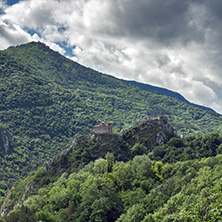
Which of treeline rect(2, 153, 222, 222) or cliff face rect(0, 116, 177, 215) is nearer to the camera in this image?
treeline rect(2, 153, 222, 222)

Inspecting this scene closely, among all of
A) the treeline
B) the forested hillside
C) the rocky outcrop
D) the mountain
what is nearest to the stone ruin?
the mountain

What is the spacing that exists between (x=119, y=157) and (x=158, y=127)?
31.5 metres

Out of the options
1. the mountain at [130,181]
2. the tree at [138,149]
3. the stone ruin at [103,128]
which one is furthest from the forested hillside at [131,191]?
the stone ruin at [103,128]

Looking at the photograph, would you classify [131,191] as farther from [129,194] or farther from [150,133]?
[150,133]

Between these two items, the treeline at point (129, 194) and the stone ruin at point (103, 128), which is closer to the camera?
the treeline at point (129, 194)

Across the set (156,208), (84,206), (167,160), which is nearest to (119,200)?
(84,206)

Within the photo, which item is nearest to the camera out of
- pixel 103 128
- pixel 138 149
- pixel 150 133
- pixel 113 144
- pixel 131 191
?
pixel 131 191

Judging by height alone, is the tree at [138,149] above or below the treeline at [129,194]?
above

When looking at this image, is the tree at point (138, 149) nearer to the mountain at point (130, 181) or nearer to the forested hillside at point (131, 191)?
the mountain at point (130, 181)

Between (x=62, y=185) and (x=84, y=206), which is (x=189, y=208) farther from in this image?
(x=62, y=185)

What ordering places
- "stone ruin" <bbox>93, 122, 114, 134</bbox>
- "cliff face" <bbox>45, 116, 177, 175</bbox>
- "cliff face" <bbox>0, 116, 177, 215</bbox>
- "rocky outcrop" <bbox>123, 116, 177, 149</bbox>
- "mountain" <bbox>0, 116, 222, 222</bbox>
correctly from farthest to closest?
"stone ruin" <bbox>93, 122, 114, 134</bbox> < "rocky outcrop" <bbox>123, 116, 177, 149</bbox> < "cliff face" <bbox>45, 116, 177, 175</bbox> < "cliff face" <bbox>0, 116, 177, 215</bbox> < "mountain" <bbox>0, 116, 222, 222</bbox>

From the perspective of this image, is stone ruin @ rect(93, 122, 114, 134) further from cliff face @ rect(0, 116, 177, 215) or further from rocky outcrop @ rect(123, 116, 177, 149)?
rocky outcrop @ rect(123, 116, 177, 149)

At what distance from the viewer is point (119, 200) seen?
84688 mm

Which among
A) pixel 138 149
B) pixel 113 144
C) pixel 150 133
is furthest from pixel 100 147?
pixel 150 133
